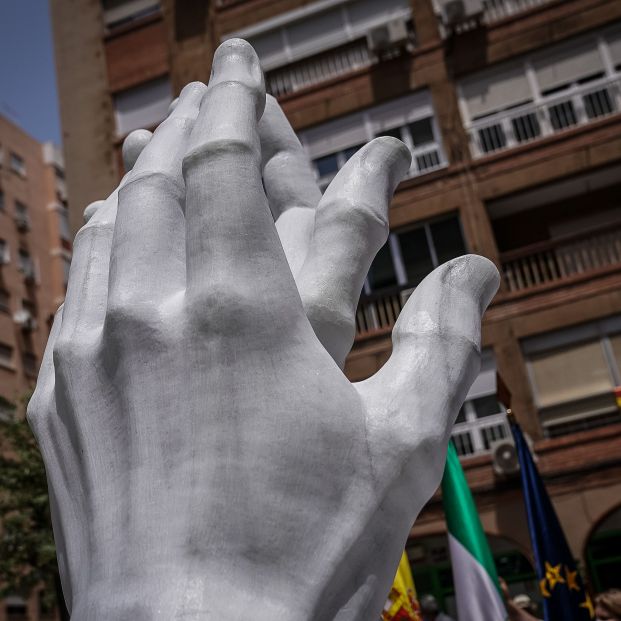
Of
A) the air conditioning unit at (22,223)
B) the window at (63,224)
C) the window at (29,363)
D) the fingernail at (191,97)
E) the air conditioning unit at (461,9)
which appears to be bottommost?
the fingernail at (191,97)

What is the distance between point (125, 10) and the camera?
2225 centimetres

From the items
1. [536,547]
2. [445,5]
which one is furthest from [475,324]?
[445,5]

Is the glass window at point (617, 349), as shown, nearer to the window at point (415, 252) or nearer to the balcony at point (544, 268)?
the balcony at point (544, 268)

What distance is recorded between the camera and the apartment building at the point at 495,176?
15531 millimetres

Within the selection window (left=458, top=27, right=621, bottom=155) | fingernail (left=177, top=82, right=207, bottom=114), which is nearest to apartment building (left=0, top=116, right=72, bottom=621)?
window (left=458, top=27, right=621, bottom=155)

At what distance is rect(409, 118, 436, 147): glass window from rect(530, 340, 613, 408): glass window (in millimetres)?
5068

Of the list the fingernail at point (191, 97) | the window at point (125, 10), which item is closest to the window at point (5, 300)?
the window at point (125, 10)

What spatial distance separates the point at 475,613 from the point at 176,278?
560 cm

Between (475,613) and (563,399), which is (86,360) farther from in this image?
(563,399)

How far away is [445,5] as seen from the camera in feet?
57.1

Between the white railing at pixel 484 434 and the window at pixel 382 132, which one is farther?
the window at pixel 382 132

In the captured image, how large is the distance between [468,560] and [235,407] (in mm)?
5848

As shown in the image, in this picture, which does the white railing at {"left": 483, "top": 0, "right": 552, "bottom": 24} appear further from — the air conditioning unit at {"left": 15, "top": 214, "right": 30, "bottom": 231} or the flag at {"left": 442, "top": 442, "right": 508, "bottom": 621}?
the air conditioning unit at {"left": 15, "top": 214, "right": 30, "bottom": 231}

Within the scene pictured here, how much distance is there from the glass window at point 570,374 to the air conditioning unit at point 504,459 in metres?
1.29
